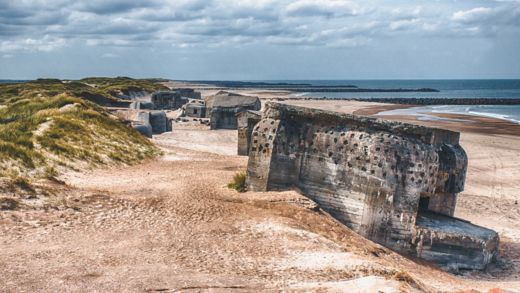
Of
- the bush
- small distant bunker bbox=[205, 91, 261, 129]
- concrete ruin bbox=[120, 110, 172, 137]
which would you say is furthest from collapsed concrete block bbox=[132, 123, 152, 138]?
the bush

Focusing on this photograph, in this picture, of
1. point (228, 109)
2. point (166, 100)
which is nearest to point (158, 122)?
point (228, 109)

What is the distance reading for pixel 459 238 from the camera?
11078 millimetres

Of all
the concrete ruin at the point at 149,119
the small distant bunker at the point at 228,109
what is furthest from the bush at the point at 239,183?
the small distant bunker at the point at 228,109

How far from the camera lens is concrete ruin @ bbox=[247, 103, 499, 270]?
11180 mm

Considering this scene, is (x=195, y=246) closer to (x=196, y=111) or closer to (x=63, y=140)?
(x=63, y=140)

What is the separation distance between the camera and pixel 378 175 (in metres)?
11.3

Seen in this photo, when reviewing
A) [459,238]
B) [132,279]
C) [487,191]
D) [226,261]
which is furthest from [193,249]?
[487,191]

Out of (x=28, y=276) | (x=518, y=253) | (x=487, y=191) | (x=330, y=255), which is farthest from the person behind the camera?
(x=487, y=191)

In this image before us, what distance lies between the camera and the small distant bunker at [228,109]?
3309cm

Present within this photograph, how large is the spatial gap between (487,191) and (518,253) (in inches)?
286

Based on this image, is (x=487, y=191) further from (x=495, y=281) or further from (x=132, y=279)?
(x=132, y=279)

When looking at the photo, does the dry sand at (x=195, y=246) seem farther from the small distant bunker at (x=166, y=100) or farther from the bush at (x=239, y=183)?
the small distant bunker at (x=166, y=100)

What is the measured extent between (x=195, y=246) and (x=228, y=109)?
25.0 meters

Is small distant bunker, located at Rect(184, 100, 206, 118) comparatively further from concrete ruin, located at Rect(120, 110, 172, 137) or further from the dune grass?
the dune grass
